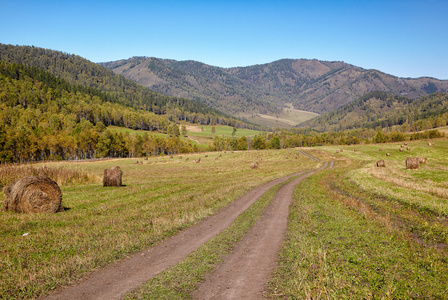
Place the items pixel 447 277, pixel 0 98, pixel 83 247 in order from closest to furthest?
pixel 447 277
pixel 83 247
pixel 0 98

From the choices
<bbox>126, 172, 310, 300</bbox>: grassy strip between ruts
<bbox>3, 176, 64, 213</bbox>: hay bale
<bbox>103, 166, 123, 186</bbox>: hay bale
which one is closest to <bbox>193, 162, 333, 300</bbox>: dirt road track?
<bbox>126, 172, 310, 300</bbox>: grassy strip between ruts

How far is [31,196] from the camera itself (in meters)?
17.6

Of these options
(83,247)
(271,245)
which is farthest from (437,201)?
(83,247)

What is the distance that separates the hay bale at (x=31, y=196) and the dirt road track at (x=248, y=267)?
15886 millimetres

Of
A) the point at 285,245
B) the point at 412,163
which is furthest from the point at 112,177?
the point at 412,163

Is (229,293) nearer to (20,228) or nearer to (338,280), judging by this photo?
(338,280)

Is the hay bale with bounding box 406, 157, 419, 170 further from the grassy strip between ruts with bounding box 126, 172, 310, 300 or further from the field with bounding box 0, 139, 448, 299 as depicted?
the grassy strip between ruts with bounding box 126, 172, 310, 300

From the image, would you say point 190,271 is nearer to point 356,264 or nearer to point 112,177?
point 356,264

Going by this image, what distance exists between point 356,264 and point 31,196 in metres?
21.9

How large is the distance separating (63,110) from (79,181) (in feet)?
586

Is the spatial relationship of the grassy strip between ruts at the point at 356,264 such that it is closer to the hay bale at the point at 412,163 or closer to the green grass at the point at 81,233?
the green grass at the point at 81,233

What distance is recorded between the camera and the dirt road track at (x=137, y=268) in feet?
26.1

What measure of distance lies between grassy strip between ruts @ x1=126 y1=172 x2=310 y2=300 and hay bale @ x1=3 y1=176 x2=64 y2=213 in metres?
14.3

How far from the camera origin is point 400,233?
12.9 metres
